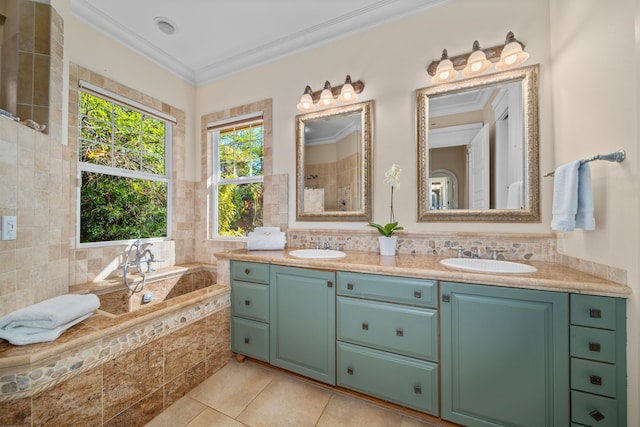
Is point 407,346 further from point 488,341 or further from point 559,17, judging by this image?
point 559,17

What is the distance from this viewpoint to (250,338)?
1.81 metres

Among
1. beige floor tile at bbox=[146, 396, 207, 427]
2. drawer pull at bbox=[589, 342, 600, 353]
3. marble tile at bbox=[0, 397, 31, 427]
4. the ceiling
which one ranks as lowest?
beige floor tile at bbox=[146, 396, 207, 427]

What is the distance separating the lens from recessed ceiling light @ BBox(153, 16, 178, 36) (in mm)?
2029

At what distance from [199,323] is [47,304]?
78 cm

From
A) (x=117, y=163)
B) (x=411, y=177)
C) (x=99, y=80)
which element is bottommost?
(x=411, y=177)

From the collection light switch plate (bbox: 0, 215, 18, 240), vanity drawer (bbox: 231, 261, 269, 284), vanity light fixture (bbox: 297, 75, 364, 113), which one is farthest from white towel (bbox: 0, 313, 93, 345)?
vanity light fixture (bbox: 297, 75, 364, 113)

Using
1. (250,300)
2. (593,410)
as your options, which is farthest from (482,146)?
(250,300)

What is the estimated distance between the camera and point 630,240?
96 centimetres

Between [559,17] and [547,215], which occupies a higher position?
[559,17]

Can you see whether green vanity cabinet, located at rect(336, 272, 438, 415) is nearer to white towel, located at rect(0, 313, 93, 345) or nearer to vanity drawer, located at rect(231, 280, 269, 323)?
vanity drawer, located at rect(231, 280, 269, 323)

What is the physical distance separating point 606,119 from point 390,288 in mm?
1260

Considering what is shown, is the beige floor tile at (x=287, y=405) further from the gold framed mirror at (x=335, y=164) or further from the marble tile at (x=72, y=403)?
the gold framed mirror at (x=335, y=164)

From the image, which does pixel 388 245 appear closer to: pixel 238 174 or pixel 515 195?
pixel 515 195

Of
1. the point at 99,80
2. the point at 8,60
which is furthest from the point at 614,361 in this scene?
the point at 99,80
